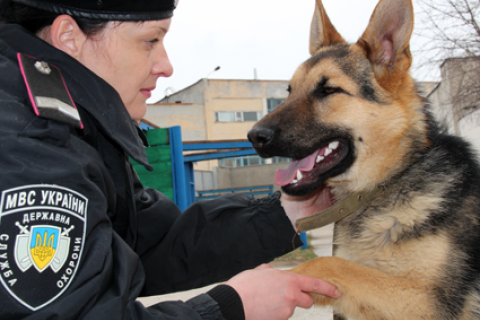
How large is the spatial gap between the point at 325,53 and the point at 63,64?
1.72 m

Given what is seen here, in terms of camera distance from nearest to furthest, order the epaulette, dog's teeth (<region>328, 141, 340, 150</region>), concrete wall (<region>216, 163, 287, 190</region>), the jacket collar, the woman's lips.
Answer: the epaulette → the jacket collar → the woman's lips → dog's teeth (<region>328, 141, 340, 150</region>) → concrete wall (<region>216, 163, 287, 190</region>)

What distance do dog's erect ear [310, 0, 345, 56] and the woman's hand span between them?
1.80 m

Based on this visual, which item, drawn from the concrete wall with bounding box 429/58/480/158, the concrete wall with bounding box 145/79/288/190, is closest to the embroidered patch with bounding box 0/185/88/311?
the concrete wall with bounding box 429/58/480/158

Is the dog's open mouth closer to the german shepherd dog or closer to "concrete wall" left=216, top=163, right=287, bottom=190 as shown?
the german shepherd dog

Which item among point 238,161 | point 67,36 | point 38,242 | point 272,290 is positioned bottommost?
point 272,290

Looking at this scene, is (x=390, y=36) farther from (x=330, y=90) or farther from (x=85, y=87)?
(x=85, y=87)

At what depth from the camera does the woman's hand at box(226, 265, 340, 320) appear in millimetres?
1357

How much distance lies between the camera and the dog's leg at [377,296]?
1587mm

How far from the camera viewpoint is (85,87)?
1.33m

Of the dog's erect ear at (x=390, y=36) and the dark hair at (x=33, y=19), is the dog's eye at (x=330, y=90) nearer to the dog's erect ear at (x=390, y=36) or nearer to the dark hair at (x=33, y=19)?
the dog's erect ear at (x=390, y=36)

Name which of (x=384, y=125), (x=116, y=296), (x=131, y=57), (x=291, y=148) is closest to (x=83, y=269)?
(x=116, y=296)

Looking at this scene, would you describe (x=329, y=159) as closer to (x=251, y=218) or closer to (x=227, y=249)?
(x=251, y=218)

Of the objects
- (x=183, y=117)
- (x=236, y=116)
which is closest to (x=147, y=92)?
(x=183, y=117)

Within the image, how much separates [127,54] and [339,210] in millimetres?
1364
